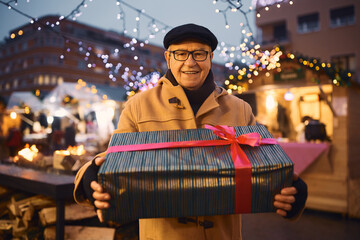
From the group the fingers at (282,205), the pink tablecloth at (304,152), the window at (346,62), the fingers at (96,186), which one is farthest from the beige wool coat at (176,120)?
the window at (346,62)

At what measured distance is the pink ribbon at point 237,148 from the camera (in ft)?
3.89

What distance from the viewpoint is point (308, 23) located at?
20.6 m

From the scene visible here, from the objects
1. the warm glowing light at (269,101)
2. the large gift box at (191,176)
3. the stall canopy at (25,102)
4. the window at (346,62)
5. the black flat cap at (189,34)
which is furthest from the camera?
the window at (346,62)

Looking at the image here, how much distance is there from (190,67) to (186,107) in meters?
0.21

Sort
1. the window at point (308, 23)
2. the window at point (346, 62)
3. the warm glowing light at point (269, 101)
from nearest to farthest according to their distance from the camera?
the warm glowing light at point (269, 101) → the window at point (346, 62) → the window at point (308, 23)

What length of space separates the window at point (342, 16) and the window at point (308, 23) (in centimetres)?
102

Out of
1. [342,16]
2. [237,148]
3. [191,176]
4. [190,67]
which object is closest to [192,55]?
[190,67]

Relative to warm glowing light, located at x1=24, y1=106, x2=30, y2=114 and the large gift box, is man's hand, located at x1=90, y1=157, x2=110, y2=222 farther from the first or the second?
warm glowing light, located at x1=24, y1=106, x2=30, y2=114

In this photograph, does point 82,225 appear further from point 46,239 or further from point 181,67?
point 181,67

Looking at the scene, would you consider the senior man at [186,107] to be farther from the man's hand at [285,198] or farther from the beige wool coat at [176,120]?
the man's hand at [285,198]

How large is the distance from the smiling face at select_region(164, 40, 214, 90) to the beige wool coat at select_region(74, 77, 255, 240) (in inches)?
2.3

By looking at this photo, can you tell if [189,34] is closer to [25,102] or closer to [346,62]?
[25,102]

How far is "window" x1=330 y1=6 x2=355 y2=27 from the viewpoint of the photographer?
60.7 ft

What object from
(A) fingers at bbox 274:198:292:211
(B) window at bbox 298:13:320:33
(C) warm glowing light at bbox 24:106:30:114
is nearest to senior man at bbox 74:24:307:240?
A: (A) fingers at bbox 274:198:292:211
